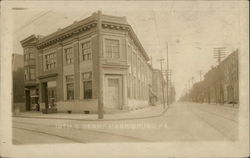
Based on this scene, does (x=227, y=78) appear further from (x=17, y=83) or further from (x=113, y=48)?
(x=17, y=83)

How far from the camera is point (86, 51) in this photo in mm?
5242

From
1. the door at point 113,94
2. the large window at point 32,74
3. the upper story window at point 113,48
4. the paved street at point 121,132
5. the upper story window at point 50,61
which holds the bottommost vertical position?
the paved street at point 121,132

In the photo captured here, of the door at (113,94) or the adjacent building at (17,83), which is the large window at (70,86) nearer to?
the door at (113,94)

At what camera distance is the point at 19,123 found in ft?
14.5

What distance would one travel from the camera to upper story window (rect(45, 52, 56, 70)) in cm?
545

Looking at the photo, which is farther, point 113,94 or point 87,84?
point 113,94

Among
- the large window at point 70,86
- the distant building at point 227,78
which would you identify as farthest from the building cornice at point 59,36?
the distant building at point 227,78

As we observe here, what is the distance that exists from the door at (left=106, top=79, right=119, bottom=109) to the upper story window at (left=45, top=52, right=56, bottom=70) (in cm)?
123

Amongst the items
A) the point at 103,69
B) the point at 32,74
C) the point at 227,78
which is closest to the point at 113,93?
the point at 103,69

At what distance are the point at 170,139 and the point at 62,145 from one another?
5.46 feet

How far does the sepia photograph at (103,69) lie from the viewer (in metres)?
4.14

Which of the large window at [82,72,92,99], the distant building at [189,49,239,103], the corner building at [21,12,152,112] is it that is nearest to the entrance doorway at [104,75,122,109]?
the corner building at [21,12,152,112]

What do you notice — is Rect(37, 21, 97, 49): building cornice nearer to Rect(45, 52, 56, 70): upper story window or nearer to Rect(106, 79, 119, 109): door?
Rect(45, 52, 56, 70): upper story window

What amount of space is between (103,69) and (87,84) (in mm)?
455
